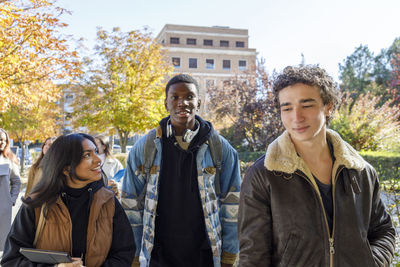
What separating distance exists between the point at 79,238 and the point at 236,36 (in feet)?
190

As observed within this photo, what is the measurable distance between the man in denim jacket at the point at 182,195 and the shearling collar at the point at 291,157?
87 centimetres

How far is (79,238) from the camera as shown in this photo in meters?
2.28

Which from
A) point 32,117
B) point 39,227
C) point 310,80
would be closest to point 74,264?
point 39,227

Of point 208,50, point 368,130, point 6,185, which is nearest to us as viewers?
point 6,185

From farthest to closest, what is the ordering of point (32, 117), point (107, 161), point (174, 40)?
1. point (174, 40)
2. point (32, 117)
3. point (107, 161)

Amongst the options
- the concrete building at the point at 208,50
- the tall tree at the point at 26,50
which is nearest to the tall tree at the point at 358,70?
the concrete building at the point at 208,50

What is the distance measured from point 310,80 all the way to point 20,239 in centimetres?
202

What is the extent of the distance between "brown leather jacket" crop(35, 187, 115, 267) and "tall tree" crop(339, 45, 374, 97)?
36073mm

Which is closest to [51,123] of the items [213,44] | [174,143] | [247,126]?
[247,126]

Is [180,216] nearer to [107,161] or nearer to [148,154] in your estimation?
[148,154]

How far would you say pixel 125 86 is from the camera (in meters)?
16.8

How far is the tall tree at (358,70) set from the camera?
35.5 meters

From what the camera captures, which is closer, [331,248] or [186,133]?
[331,248]

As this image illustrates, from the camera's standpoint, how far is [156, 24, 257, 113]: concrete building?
53.6 metres
